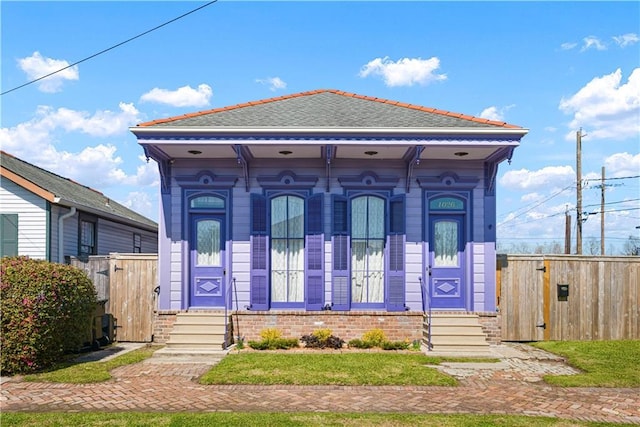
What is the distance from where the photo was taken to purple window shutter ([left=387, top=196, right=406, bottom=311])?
40.2 ft

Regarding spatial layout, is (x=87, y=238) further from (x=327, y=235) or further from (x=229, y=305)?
(x=327, y=235)

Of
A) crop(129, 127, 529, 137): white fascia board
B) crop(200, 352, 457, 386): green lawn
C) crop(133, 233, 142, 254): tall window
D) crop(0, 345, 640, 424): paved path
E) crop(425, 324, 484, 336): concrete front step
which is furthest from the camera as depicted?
crop(133, 233, 142, 254): tall window

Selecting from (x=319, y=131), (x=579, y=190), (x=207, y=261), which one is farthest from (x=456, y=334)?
(x=579, y=190)

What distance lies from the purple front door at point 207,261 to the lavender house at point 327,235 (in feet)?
0.07

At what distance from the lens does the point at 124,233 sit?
19844 millimetres

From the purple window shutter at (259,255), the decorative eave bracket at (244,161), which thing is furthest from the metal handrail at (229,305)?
the decorative eave bracket at (244,161)

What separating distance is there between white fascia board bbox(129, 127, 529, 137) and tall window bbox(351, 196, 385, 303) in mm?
1849

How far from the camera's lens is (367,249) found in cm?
1244

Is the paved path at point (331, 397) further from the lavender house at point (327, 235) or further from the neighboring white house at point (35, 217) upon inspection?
the neighboring white house at point (35, 217)

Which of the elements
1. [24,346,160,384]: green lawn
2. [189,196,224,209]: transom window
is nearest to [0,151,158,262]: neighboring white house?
[189,196,224,209]: transom window

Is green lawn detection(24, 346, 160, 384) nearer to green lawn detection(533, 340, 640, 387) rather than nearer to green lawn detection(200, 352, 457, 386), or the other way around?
green lawn detection(200, 352, 457, 386)

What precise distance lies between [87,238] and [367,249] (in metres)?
8.96

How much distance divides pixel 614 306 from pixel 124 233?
1568cm

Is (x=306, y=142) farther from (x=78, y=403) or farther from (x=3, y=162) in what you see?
(x=3, y=162)
